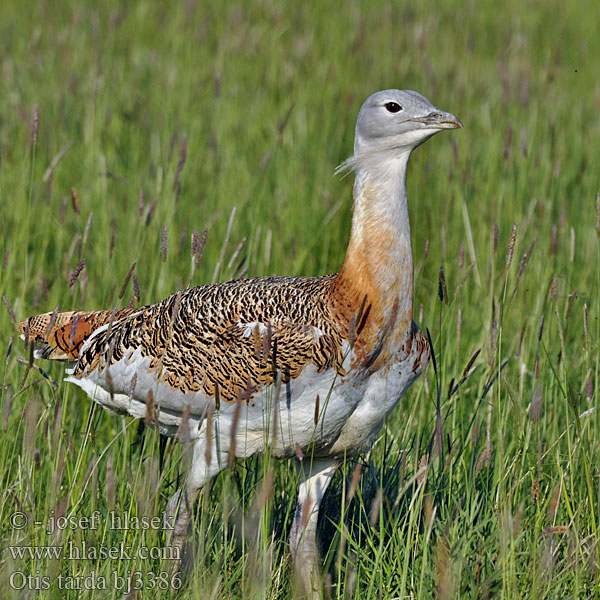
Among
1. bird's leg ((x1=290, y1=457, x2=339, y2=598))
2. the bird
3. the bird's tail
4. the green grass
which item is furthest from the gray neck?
the bird's tail

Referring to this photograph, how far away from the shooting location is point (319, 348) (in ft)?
9.06

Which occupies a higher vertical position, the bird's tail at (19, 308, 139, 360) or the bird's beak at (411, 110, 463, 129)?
the bird's beak at (411, 110, 463, 129)

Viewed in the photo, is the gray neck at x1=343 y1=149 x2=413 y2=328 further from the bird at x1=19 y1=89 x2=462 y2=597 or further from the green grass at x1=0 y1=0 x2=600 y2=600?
the green grass at x1=0 y1=0 x2=600 y2=600

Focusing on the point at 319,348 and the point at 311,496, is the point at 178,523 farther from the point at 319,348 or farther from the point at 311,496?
the point at 319,348

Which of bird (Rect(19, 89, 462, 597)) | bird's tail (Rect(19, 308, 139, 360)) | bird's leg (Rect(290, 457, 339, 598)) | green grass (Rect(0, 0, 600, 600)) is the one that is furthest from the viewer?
bird's tail (Rect(19, 308, 139, 360))

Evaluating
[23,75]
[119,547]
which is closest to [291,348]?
[119,547]

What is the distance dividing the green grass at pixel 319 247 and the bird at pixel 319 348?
128 millimetres

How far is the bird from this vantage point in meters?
2.76

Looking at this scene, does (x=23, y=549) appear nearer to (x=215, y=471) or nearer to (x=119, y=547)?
(x=119, y=547)

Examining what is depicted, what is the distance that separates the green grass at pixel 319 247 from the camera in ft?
8.61

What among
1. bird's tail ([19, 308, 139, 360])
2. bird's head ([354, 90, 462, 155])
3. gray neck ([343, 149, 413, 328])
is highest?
bird's head ([354, 90, 462, 155])

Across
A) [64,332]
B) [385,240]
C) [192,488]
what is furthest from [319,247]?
[192,488]

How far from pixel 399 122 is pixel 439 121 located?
0.12 m

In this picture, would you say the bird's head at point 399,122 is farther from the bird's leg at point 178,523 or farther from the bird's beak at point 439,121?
the bird's leg at point 178,523
